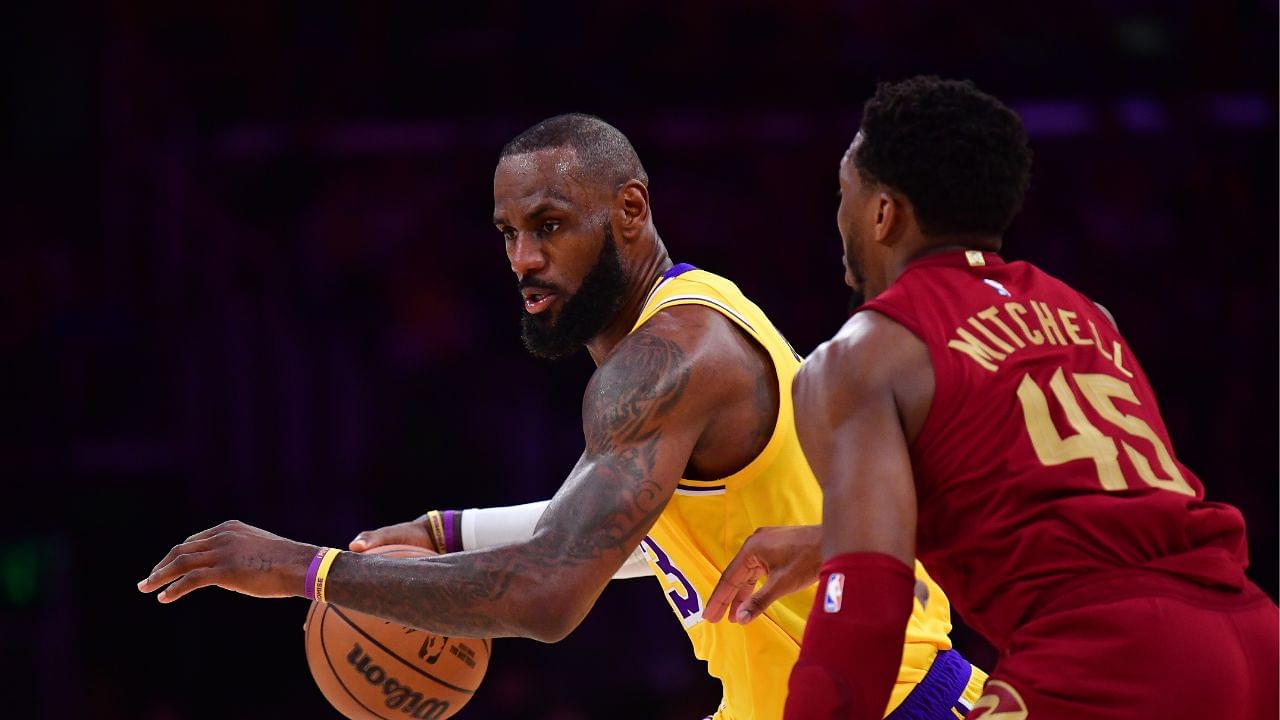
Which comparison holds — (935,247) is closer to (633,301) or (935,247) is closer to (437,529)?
(633,301)

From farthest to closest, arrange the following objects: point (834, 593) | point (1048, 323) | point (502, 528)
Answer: point (502, 528)
point (1048, 323)
point (834, 593)

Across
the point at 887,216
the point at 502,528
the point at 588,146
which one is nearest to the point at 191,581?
the point at 502,528

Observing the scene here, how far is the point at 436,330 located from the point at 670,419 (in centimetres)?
508

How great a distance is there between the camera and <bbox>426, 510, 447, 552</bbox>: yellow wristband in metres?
3.95

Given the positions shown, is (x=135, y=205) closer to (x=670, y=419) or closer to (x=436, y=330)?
(x=436, y=330)

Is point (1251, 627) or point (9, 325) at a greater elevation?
point (1251, 627)

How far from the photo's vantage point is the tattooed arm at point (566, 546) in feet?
9.40

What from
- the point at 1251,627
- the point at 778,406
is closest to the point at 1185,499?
the point at 1251,627

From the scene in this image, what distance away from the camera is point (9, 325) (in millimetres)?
7957

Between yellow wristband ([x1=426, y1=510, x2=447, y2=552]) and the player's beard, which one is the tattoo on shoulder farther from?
yellow wristband ([x1=426, y1=510, x2=447, y2=552])

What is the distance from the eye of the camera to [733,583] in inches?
111

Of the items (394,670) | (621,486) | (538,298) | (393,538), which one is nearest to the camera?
(621,486)

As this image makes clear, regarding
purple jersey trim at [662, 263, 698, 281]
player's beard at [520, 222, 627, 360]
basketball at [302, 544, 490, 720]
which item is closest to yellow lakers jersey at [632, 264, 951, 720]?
purple jersey trim at [662, 263, 698, 281]

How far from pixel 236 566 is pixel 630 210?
4.41ft
